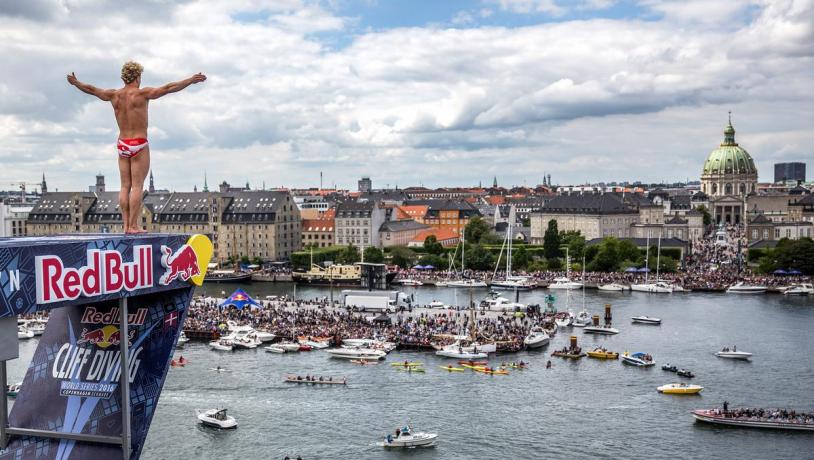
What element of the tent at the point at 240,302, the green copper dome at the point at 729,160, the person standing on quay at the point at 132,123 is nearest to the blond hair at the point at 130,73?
the person standing on quay at the point at 132,123

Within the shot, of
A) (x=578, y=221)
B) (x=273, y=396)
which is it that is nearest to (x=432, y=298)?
(x=273, y=396)

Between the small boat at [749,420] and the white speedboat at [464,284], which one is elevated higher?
the white speedboat at [464,284]

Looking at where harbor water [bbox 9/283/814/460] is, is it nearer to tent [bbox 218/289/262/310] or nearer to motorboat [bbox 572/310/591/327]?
motorboat [bbox 572/310/591/327]

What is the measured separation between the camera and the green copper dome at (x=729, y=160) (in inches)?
6703

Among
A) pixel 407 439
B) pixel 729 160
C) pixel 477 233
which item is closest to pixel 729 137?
pixel 729 160

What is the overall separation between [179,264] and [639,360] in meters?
32.7

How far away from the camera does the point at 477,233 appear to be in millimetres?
113500

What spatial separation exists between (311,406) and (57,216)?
79673mm

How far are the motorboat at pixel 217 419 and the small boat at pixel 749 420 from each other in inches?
740

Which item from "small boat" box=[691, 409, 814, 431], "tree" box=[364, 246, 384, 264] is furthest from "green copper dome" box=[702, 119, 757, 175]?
"small boat" box=[691, 409, 814, 431]

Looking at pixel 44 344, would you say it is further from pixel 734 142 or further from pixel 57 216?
pixel 734 142

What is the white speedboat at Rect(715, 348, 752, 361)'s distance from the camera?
45781 millimetres

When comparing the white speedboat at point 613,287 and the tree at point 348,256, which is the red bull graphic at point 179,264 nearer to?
the white speedboat at point 613,287

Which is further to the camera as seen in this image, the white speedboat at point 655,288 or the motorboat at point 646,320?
the white speedboat at point 655,288
